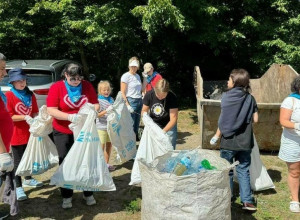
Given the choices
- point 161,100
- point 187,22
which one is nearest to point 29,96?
point 161,100

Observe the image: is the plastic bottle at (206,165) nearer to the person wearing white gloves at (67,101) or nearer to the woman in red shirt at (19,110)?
the person wearing white gloves at (67,101)

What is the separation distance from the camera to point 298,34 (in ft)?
28.1

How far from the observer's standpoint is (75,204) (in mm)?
3885

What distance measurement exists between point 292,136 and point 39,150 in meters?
2.79

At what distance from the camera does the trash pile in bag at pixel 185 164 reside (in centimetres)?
299

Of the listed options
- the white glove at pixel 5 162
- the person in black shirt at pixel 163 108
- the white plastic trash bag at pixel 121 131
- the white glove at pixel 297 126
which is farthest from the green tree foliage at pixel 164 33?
the white glove at pixel 5 162

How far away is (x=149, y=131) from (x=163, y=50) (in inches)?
316

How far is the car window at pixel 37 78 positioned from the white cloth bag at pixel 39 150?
2.34 metres

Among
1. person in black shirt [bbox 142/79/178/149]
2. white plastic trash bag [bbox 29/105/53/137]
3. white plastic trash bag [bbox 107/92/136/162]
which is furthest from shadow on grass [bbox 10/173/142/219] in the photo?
person in black shirt [bbox 142/79/178/149]

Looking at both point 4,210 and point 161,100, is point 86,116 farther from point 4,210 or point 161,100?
point 4,210

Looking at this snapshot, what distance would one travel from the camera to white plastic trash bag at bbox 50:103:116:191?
3.40 m

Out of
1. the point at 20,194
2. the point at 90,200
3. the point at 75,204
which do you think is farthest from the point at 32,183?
the point at 90,200

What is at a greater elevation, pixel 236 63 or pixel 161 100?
pixel 236 63

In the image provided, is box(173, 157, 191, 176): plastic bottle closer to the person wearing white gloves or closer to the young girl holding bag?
the person wearing white gloves
